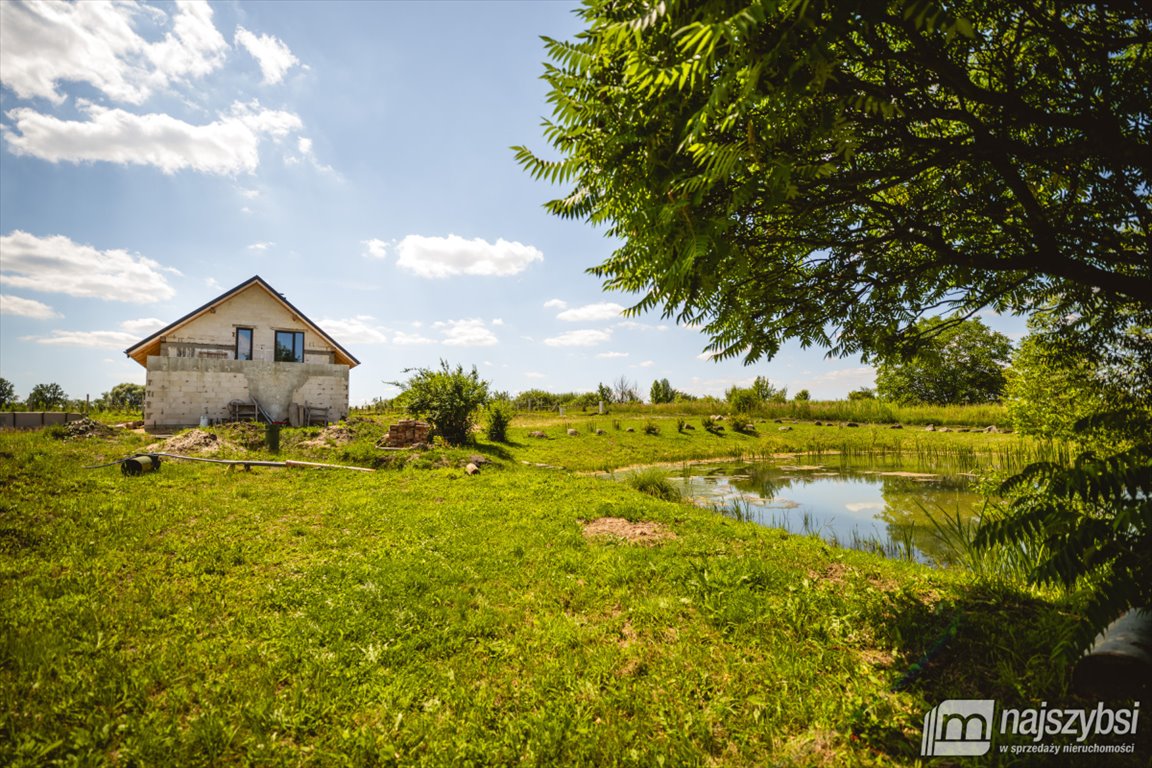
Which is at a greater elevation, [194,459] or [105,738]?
[194,459]

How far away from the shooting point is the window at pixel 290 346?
82.9 feet

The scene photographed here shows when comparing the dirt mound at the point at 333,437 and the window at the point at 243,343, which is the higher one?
the window at the point at 243,343

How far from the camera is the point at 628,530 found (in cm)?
838

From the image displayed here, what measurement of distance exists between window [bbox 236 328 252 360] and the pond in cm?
2306

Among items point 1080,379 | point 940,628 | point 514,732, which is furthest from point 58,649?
point 1080,379

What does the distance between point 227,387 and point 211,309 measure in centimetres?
481

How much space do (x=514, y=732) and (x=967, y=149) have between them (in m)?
5.48

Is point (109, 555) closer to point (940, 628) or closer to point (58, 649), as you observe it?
point (58, 649)

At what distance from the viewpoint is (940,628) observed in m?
4.52

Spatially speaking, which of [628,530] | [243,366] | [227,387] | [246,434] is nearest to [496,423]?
[246,434]

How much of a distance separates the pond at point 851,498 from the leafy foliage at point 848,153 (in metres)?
4.56

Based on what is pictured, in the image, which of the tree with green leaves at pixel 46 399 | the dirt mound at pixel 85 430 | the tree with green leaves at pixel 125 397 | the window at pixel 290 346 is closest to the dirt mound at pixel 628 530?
the dirt mound at pixel 85 430

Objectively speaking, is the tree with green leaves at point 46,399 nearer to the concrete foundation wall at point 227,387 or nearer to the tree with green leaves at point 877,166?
the concrete foundation wall at point 227,387

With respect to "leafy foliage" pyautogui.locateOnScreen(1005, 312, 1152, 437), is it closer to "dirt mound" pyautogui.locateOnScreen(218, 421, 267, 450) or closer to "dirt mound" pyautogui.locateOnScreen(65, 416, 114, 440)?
"dirt mound" pyautogui.locateOnScreen(218, 421, 267, 450)
